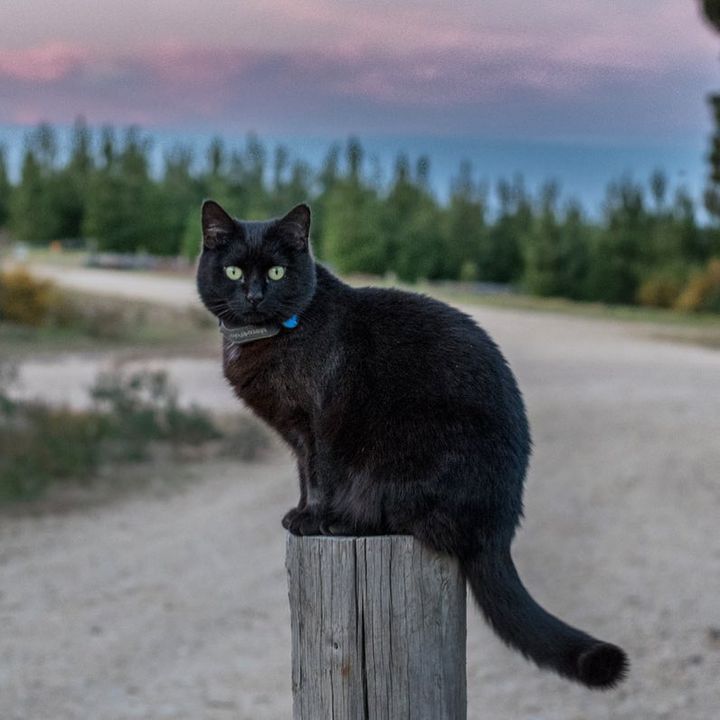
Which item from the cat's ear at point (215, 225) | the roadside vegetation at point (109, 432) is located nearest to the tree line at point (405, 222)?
the roadside vegetation at point (109, 432)

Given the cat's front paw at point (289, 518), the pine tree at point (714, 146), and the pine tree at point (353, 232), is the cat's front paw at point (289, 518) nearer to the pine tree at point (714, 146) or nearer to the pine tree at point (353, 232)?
the pine tree at point (714, 146)

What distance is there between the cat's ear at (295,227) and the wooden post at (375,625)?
82 cm

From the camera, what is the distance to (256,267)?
2.90m

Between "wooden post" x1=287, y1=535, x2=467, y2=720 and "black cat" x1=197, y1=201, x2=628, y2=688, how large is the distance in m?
0.09

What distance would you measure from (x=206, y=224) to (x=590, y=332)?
34.5ft

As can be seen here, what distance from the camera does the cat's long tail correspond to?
2.62 m

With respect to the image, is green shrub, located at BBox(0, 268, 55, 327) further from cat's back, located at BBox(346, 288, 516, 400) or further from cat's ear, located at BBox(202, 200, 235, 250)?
cat's back, located at BBox(346, 288, 516, 400)

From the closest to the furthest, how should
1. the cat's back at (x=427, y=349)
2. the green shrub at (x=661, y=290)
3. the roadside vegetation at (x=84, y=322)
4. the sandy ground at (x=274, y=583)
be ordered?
the cat's back at (x=427, y=349), the sandy ground at (x=274, y=583), the roadside vegetation at (x=84, y=322), the green shrub at (x=661, y=290)

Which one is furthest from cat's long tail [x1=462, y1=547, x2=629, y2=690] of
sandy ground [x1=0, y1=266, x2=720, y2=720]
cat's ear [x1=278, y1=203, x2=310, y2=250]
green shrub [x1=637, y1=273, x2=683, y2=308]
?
green shrub [x1=637, y1=273, x2=683, y2=308]

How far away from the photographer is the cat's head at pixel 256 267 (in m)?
2.86

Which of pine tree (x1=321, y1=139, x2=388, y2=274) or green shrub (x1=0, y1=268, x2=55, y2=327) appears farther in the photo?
pine tree (x1=321, y1=139, x2=388, y2=274)

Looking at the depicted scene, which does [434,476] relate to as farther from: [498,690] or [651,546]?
[651,546]

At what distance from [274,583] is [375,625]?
407 centimetres

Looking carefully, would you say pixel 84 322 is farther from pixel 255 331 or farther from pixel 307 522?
pixel 307 522
